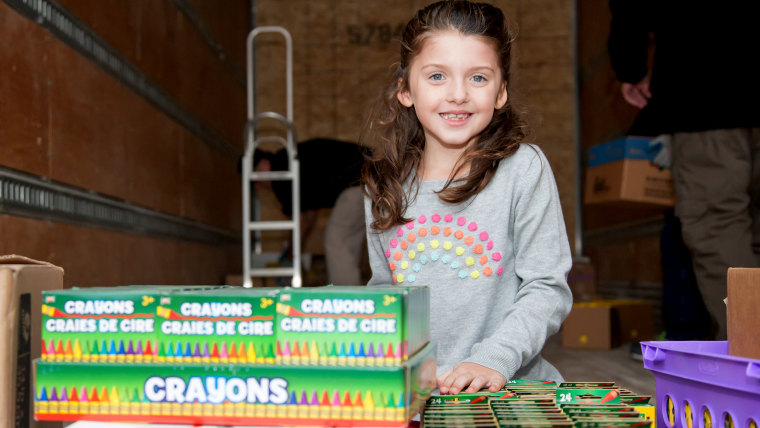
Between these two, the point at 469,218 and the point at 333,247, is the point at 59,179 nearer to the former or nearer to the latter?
the point at 469,218

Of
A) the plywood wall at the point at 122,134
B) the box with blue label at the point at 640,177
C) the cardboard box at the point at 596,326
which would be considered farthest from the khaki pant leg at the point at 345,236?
the box with blue label at the point at 640,177

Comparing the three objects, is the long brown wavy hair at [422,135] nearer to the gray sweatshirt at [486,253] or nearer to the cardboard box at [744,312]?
the gray sweatshirt at [486,253]

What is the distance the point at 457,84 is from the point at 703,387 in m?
0.69

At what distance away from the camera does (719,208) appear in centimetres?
255

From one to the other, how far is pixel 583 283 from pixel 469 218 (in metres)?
3.63

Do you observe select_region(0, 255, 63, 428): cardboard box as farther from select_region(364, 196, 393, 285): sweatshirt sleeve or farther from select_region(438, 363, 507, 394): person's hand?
select_region(364, 196, 393, 285): sweatshirt sleeve

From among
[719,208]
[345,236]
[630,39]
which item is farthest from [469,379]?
[345,236]

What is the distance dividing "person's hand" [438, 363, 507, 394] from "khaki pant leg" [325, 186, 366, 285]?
3083mm

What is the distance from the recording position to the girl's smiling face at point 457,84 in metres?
1.33

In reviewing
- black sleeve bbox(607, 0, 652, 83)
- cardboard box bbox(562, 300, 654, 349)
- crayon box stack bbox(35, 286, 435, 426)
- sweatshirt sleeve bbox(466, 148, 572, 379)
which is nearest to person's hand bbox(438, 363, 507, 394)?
sweatshirt sleeve bbox(466, 148, 572, 379)

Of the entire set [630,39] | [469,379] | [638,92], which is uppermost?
[630,39]

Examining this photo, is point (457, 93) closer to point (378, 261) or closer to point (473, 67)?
point (473, 67)

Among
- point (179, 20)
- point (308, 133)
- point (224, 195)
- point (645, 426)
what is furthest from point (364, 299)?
point (308, 133)

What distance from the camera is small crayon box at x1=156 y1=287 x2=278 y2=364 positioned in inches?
27.5
